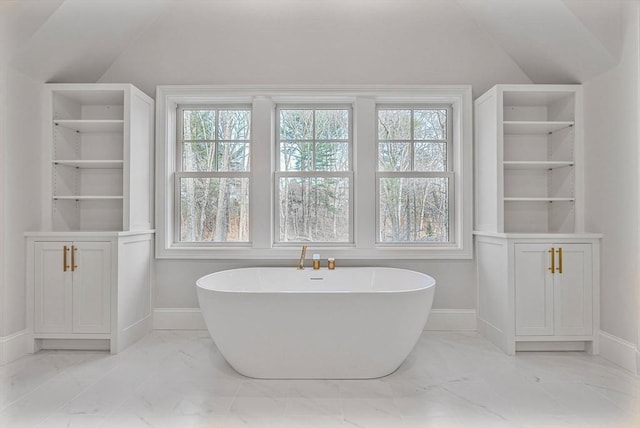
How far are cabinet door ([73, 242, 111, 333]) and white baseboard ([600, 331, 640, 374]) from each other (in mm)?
3529

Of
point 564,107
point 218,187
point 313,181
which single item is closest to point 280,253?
point 313,181

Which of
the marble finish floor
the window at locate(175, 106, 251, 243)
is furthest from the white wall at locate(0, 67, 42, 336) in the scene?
the window at locate(175, 106, 251, 243)

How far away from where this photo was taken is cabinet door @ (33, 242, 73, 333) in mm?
2807

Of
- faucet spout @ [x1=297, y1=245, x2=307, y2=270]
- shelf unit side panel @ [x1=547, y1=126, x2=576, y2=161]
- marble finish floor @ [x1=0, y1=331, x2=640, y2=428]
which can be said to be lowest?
marble finish floor @ [x1=0, y1=331, x2=640, y2=428]

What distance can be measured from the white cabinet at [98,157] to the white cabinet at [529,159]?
2.79 metres

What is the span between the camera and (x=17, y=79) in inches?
108

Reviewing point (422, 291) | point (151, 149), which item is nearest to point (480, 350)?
point (422, 291)

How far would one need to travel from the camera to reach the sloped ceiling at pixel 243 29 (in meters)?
2.58

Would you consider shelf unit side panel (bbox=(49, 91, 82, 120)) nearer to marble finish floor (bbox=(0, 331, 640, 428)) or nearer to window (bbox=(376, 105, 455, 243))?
marble finish floor (bbox=(0, 331, 640, 428))

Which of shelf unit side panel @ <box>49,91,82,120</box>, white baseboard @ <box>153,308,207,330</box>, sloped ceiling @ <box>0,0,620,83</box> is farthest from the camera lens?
white baseboard @ <box>153,308,207,330</box>

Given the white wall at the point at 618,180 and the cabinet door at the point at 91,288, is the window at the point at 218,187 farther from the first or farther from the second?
the white wall at the point at 618,180

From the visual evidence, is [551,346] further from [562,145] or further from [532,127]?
[532,127]

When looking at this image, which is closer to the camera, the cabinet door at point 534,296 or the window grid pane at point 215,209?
the cabinet door at point 534,296

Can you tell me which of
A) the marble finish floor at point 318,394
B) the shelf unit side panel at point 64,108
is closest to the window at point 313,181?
the marble finish floor at point 318,394
